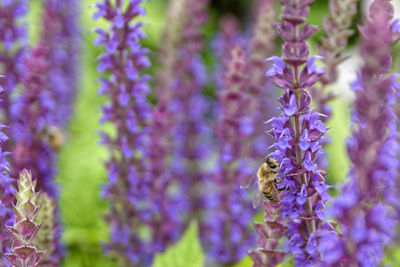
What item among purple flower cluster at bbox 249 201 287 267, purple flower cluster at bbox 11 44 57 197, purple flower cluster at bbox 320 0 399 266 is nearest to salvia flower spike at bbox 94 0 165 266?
purple flower cluster at bbox 11 44 57 197

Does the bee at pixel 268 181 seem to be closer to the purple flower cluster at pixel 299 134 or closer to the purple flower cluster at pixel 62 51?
the purple flower cluster at pixel 299 134

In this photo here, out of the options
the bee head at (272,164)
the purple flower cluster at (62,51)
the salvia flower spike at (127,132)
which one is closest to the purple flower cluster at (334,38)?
the bee head at (272,164)

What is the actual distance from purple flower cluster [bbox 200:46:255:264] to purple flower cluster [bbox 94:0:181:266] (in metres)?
0.27

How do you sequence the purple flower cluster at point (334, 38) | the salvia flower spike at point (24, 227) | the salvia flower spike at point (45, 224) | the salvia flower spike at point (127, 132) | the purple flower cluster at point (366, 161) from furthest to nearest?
the purple flower cluster at point (334, 38) < the salvia flower spike at point (127, 132) < the salvia flower spike at point (45, 224) < the salvia flower spike at point (24, 227) < the purple flower cluster at point (366, 161)

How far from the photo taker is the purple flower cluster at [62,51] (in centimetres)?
329

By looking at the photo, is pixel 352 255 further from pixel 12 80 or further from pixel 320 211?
pixel 12 80

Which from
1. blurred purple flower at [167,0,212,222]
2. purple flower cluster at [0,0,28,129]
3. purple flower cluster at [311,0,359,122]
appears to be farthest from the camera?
blurred purple flower at [167,0,212,222]

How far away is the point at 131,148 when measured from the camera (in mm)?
2428

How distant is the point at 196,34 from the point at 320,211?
6.80 ft

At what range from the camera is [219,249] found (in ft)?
9.20

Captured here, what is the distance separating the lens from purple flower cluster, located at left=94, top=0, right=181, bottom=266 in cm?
215

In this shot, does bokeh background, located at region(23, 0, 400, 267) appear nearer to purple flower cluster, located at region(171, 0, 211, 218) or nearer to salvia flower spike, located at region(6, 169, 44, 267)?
purple flower cluster, located at region(171, 0, 211, 218)

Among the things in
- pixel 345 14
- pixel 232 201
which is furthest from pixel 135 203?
pixel 345 14

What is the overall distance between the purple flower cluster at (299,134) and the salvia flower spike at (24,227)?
67 cm
